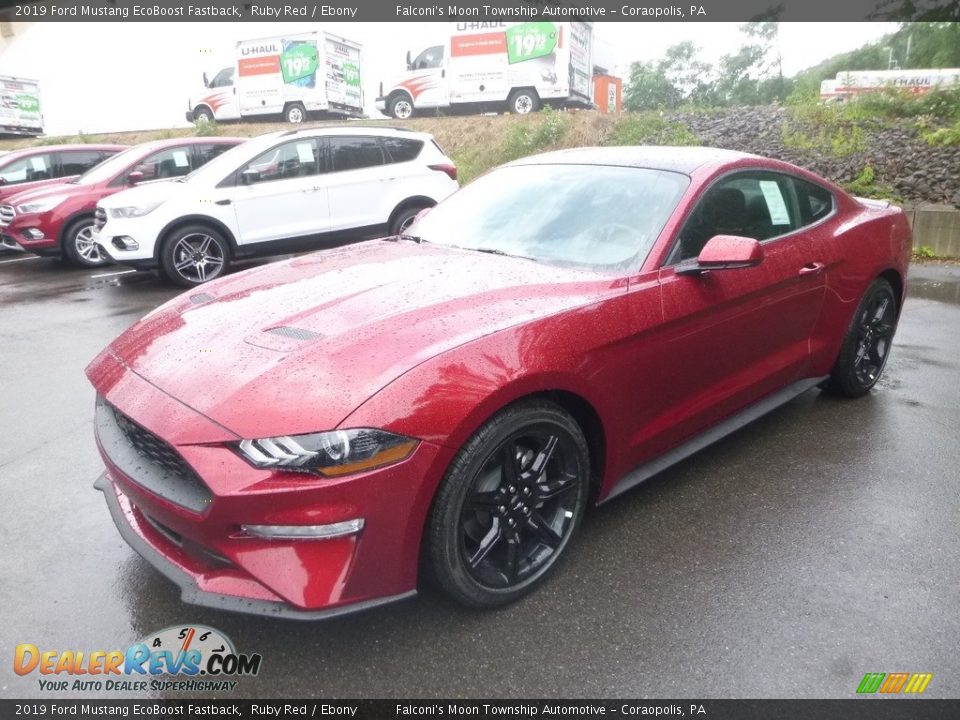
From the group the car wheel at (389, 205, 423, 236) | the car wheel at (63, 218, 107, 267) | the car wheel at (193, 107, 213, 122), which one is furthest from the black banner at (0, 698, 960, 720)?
the car wheel at (193, 107, 213, 122)

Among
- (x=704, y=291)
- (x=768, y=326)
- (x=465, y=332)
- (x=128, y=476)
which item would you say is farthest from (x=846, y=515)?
(x=128, y=476)

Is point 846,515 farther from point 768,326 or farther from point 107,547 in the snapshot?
point 107,547

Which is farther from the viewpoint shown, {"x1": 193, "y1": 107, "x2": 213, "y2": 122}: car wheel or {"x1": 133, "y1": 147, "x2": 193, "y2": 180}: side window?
{"x1": 193, "y1": 107, "x2": 213, "y2": 122}: car wheel

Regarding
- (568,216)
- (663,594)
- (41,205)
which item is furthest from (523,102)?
(663,594)

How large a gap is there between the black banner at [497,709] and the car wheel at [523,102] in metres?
18.6

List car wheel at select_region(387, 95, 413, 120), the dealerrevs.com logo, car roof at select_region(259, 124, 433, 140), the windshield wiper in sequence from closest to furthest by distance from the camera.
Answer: the dealerrevs.com logo → the windshield wiper → car roof at select_region(259, 124, 433, 140) → car wheel at select_region(387, 95, 413, 120)

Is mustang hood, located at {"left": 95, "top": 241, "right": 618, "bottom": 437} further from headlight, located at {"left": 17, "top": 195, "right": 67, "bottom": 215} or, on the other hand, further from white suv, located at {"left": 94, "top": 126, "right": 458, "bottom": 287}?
headlight, located at {"left": 17, "top": 195, "right": 67, "bottom": 215}

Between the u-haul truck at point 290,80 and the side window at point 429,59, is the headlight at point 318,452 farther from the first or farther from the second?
the u-haul truck at point 290,80

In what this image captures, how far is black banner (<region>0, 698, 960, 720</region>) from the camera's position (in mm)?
2094

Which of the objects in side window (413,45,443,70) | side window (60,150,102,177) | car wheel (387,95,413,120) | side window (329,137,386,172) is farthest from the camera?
car wheel (387,95,413,120)

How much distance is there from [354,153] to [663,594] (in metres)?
7.55

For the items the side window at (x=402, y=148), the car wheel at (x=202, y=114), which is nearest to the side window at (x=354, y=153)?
the side window at (x=402, y=148)

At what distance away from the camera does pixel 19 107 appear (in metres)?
27.5

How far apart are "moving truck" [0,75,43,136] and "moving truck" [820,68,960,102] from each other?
2773 cm
